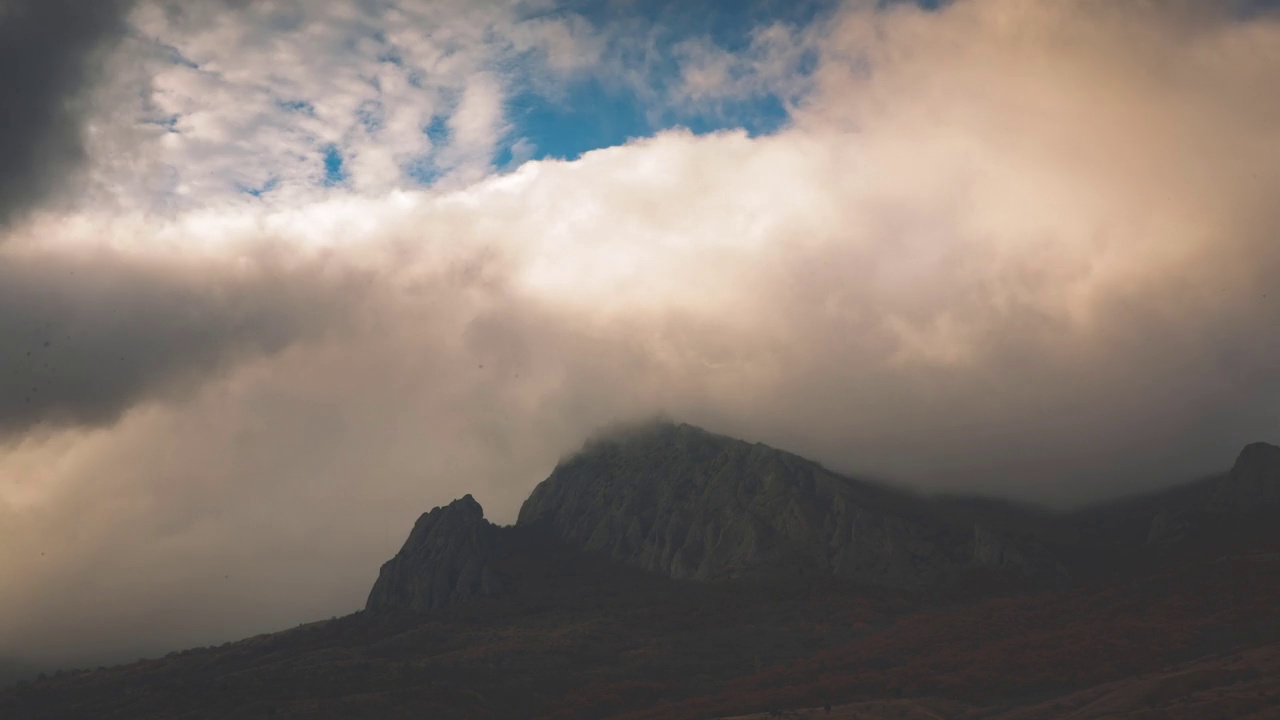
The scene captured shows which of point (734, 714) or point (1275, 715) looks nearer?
point (1275, 715)

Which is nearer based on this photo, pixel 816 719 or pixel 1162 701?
pixel 1162 701

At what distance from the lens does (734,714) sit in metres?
197

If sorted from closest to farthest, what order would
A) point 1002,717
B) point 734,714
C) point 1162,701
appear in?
point 1162,701 → point 1002,717 → point 734,714

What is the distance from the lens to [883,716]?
18188cm

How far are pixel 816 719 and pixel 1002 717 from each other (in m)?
33.3

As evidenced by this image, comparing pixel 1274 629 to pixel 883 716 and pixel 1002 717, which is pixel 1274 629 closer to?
pixel 1002 717

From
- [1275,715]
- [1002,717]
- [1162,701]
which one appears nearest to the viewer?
[1275,715]

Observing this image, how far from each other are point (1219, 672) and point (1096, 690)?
810 inches

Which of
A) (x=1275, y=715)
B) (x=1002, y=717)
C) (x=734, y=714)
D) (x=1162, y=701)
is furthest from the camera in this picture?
(x=734, y=714)

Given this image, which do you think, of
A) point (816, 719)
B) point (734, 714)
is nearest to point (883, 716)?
point (816, 719)

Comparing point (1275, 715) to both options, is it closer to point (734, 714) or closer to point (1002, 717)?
point (1002, 717)

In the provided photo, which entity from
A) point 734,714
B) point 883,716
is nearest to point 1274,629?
point 883,716

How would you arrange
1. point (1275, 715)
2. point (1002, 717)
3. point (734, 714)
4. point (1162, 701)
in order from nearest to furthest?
point (1275, 715), point (1162, 701), point (1002, 717), point (734, 714)

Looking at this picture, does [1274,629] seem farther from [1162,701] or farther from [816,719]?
[816,719]
